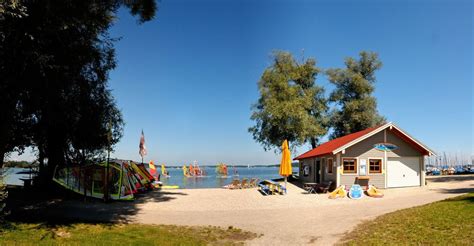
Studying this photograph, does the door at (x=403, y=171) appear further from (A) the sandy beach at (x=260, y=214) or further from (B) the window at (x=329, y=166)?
(A) the sandy beach at (x=260, y=214)

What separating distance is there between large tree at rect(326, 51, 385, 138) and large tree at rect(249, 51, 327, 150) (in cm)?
209

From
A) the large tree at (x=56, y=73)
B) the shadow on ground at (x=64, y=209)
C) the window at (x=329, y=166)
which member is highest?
the large tree at (x=56, y=73)

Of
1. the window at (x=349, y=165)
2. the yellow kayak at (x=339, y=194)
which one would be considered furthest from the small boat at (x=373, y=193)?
the window at (x=349, y=165)

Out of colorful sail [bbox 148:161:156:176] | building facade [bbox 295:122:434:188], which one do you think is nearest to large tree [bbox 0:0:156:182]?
colorful sail [bbox 148:161:156:176]

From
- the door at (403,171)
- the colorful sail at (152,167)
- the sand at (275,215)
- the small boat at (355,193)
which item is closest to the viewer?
the sand at (275,215)

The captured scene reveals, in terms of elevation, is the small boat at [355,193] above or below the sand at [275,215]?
above

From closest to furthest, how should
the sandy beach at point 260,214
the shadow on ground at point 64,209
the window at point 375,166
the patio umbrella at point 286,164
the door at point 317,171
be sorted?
the sandy beach at point 260,214 < the shadow on ground at point 64,209 < the patio umbrella at point 286,164 < the window at point 375,166 < the door at point 317,171

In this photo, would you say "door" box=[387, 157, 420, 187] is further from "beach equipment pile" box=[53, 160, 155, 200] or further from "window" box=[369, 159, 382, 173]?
"beach equipment pile" box=[53, 160, 155, 200]

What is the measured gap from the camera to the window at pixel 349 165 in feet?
81.4

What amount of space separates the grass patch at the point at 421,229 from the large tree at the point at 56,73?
36.9 ft

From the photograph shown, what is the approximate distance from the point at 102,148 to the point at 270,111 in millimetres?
19874

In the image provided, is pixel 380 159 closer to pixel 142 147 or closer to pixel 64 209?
pixel 142 147

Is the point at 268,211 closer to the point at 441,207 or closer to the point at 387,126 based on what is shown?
the point at 441,207

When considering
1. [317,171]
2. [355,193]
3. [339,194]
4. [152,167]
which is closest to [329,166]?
[317,171]
